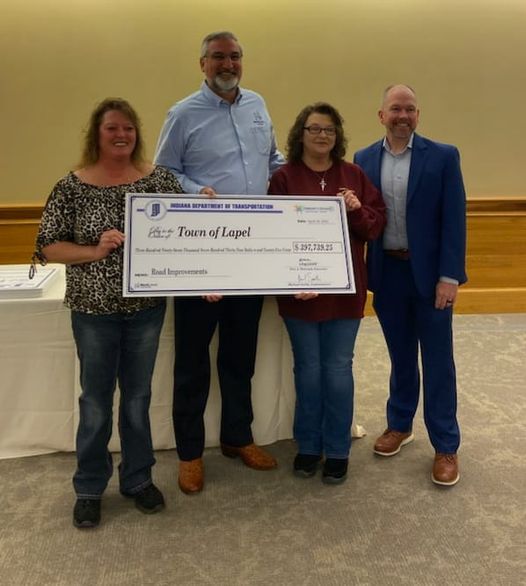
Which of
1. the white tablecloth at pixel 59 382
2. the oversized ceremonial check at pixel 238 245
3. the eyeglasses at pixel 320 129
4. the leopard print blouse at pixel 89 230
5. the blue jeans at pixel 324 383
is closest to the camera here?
the leopard print blouse at pixel 89 230

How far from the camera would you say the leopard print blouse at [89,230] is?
5.48 feet

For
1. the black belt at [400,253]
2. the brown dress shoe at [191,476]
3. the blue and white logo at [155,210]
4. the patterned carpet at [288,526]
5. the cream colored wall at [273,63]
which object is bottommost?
the patterned carpet at [288,526]

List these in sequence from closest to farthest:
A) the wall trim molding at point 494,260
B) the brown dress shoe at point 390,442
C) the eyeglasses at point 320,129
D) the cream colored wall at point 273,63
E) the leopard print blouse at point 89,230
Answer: the leopard print blouse at point 89,230 < the eyeglasses at point 320,129 < the brown dress shoe at point 390,442 < the cream colored wall at point 273,63 < the wall trim molding at point 494,260

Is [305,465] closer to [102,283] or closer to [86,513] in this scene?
[86,513]

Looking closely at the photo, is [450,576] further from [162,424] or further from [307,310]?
[162,424]

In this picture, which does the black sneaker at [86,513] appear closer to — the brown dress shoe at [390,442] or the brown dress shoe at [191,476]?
the brown dress shoe at [191,476]

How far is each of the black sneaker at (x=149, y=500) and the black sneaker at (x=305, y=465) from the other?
0.56m

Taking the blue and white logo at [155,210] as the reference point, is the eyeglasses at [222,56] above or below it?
above

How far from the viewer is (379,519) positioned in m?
1.94

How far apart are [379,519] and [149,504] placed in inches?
32.8

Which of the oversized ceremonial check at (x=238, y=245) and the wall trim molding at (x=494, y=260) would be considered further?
the wall trim molding at (x=494, y=260)

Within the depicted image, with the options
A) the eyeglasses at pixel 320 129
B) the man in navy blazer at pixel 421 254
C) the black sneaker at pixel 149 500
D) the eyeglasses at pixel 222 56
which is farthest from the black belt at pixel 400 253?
the black sneaker at pixel 149 500

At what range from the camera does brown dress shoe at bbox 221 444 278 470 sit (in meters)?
2.26

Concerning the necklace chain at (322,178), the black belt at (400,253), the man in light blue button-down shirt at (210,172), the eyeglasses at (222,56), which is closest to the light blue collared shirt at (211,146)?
the man in light blue button-down shirt at (210,172)
